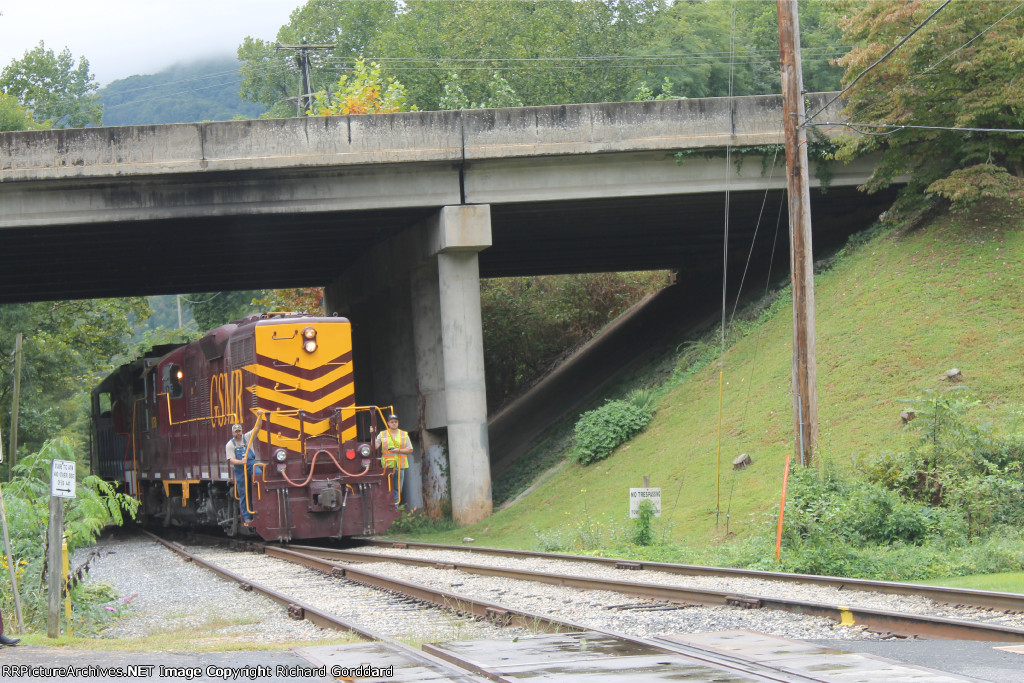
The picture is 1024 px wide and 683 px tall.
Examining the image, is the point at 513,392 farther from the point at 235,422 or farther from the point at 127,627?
the point at 127,627

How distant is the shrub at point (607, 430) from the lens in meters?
24.6

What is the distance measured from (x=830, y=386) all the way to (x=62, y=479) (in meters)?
15.3

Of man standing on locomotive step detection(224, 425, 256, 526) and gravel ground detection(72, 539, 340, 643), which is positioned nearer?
gravel ground detection(72, 539, 340, 643)

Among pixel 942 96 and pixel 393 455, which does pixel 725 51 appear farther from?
pixel 393 455

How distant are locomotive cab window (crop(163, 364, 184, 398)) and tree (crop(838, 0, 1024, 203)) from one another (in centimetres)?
1507

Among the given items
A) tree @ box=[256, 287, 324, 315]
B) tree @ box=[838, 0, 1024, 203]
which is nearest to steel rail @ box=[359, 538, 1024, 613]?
tree @ box=[838, 0, 1024, 203]

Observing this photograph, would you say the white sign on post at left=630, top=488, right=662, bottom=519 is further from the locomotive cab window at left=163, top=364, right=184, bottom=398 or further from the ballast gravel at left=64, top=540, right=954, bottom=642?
the locomotive cab window at left=163, top=364, right=184, bottom=398

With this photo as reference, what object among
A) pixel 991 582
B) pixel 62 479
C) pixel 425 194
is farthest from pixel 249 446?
pixel 991 582

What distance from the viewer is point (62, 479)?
32.3 feet

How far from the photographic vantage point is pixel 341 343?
62.6 feet

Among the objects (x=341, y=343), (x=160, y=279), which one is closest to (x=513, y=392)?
(x=160, y=279)

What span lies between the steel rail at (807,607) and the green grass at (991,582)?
2.18 m

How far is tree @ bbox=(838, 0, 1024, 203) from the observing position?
72.5 ft

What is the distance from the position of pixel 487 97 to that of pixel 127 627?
52390mm
